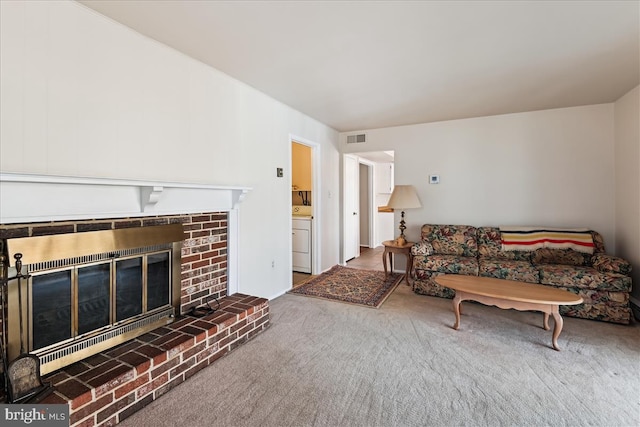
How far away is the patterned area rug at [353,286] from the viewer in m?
3.73

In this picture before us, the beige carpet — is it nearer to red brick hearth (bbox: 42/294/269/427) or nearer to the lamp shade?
red brick hearth (bbox: 42/294/269/427)

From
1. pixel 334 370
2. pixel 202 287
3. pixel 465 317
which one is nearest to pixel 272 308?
pixel 202 287

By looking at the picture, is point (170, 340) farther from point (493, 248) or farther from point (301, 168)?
point (493, 248)

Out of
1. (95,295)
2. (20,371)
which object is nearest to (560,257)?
(95,295)

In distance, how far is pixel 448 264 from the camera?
372 cm

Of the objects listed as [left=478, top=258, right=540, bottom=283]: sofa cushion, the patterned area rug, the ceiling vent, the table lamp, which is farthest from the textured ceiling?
the patterned area rug

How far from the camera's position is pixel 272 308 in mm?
3412

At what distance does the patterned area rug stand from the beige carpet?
1.96 ft

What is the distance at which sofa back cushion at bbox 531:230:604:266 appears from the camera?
3.48 metres

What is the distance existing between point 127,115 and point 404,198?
11.4 feet

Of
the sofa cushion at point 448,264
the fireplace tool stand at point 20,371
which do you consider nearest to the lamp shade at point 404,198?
the sofa cushion at point 448,264

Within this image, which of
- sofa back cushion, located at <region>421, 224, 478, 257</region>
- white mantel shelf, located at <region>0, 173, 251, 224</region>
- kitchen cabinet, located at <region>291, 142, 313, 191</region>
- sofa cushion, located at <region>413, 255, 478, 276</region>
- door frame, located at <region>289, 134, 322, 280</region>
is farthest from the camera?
kitchen cabinet, located at <region>291, 142, 313, 191</region>

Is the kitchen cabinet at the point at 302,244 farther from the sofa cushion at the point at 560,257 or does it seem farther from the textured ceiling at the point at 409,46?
the sofa cushion at the point at 560,257

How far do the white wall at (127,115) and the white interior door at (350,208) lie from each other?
2.12 meters
